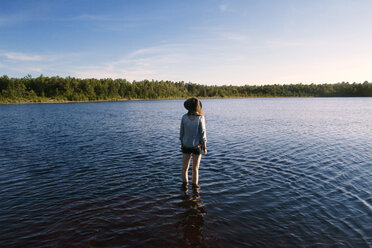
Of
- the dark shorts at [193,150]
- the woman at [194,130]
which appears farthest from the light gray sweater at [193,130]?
the dark shorts at [193,150]

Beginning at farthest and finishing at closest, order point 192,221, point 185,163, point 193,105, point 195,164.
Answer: point 185,163
point 195,164
point 193,105
point 192,221

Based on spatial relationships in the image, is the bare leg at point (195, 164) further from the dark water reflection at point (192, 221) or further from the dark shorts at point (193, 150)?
the dark water reflection at point (192, 221)

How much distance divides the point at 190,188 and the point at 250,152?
26.4ft

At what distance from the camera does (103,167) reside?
13000 millimetres

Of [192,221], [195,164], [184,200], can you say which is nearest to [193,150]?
[195,164]

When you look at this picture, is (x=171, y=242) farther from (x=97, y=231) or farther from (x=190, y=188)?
(x=190, y=188)

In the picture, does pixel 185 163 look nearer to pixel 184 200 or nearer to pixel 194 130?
pixel 184 200

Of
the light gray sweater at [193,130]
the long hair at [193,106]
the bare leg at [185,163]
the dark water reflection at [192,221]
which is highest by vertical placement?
the long hair at [193,106]

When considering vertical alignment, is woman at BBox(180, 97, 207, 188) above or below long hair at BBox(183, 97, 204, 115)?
below

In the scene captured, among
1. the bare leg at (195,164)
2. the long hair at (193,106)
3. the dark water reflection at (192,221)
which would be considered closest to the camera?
the dark water reflection at (192,221)

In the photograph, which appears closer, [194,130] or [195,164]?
[194,130]

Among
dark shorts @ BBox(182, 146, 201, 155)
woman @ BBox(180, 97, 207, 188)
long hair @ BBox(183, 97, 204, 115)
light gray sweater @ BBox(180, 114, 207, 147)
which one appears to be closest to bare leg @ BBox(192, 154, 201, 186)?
woman @ BBox(180, 97, 207, 188)

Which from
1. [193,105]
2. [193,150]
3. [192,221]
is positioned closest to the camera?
[192,221]

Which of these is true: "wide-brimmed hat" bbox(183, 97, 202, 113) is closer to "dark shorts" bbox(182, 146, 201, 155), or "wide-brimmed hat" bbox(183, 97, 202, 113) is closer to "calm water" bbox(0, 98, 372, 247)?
"dark shorts" bbox(182, 146, 201, 155)
